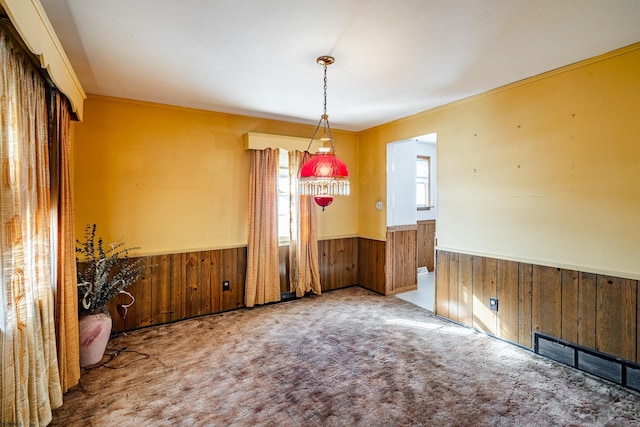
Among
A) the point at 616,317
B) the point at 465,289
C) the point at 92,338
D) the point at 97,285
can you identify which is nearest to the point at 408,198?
the point at 465,289

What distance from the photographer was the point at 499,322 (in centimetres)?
317

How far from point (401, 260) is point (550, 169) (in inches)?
99.2

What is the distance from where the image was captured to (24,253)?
1.75m

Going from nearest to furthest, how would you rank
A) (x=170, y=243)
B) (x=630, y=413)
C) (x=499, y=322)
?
1. (x=630, y=413)
2. (x=499, y=322)
3. (x=170, y=243)

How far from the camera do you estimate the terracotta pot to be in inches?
103

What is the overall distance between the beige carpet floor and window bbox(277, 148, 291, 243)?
1.37m

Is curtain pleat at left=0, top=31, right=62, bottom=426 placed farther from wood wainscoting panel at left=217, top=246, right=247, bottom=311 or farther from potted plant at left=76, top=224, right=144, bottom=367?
wood wainscoting panel at left=217, top=246, right=247, bottom=311

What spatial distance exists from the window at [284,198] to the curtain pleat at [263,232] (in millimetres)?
166

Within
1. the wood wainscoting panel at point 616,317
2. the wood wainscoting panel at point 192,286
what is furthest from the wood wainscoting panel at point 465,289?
the wood wainscoting panel at point 192,286

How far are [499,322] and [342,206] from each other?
273 centimetres

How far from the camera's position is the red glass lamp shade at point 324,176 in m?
2.39

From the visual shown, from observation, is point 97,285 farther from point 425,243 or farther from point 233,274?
point 425,243

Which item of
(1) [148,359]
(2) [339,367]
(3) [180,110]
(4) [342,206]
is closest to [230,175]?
(3) [180,110]

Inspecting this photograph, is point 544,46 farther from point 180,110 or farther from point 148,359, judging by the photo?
point 148,359
